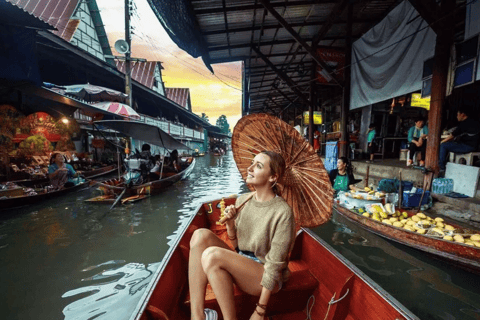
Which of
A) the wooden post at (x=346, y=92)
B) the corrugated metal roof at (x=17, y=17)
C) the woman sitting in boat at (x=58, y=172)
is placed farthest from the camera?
the wooden post at (x=346, y=92)

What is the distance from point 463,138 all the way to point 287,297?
653 cm

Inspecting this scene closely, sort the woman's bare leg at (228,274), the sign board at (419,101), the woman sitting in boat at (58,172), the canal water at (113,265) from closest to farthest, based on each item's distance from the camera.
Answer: the woman's bare leg at (228,274) → the canal water at (113,265) → the woman sitting in boat at (58,172) → the sign board at (419,101)

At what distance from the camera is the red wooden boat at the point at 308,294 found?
163 cm

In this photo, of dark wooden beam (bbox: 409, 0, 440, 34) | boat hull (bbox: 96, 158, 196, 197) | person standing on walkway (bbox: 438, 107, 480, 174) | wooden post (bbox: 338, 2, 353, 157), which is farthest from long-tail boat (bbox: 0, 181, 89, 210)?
person standing on walkway (bbox: 438, 107, 480, 174)

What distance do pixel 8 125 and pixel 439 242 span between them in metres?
13.7

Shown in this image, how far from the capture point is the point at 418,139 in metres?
7.36

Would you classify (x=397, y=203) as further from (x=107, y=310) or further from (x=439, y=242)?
(x=107, y=310)

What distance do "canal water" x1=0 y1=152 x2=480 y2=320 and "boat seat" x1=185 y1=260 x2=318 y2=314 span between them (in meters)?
1.53

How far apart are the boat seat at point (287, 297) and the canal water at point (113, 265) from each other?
1.53 meters

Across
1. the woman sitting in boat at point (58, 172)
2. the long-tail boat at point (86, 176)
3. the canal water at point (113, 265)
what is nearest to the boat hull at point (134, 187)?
the canal water at point (113, 265)

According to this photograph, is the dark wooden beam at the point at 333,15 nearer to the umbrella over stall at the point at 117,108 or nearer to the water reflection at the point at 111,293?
the water reflection at the point at 111,293

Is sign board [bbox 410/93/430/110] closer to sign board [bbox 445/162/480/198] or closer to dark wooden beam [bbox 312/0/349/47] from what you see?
sign board [bbox 445/162/480/198]

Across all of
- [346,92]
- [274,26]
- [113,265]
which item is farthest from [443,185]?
[113,265]

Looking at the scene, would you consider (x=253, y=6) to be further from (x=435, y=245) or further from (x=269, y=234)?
(x=435, y=245)
